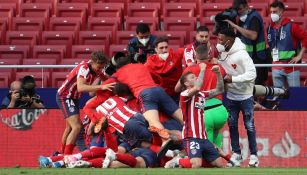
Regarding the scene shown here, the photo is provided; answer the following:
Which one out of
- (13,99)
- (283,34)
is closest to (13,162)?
(13,99)

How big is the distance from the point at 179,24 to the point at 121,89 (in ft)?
17.1

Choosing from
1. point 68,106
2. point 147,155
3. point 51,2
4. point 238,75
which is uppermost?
point 51,2

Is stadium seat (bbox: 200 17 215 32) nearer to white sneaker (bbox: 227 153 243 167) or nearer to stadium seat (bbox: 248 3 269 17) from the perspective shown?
stadium seat (bbox: 248 3 269 17)

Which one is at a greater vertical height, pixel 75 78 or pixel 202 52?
pixel 202 52

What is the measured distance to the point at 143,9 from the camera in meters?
22.8

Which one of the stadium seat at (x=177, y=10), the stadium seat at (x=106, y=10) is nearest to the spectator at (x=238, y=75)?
the stadium seat at (x=177, y=10)

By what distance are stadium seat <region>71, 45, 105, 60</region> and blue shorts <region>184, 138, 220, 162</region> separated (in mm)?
6121

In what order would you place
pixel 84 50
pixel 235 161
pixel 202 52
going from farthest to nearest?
pixel 84 50
pixel 235 161
pixel 202 52

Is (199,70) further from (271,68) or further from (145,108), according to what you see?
(271,68)

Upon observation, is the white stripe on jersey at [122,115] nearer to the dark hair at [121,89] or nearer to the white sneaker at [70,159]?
the dark hair at [121,89]

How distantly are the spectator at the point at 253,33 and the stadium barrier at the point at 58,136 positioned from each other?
0.72 metres

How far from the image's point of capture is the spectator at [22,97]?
19.1m

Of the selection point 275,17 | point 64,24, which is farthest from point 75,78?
point 64,24

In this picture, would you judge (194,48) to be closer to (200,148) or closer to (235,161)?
(235,161)
